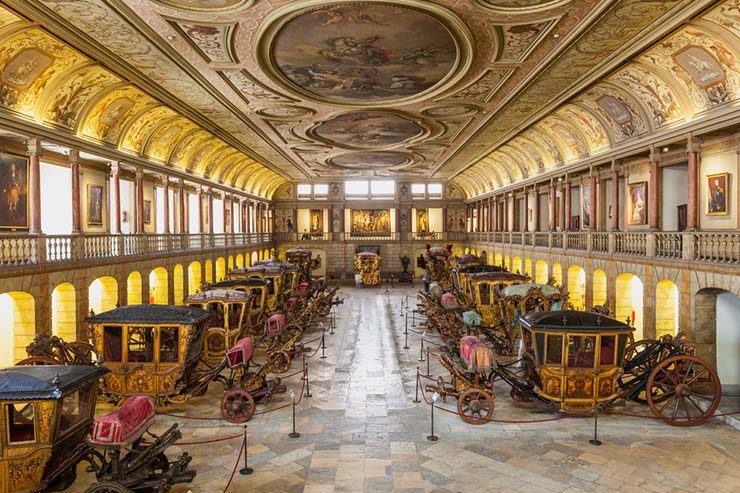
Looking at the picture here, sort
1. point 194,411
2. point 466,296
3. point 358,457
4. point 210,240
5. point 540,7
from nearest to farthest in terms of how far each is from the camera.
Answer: point 358,457 → point 540,7 → point 194,411 → point 466,296 → point 210,240

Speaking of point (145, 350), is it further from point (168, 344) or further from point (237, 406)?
point (237, 406)

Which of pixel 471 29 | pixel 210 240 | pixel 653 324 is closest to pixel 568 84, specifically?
Result: pixel 471 29

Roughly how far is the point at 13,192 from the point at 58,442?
10465mm

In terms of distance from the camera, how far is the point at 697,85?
1290 centimetres

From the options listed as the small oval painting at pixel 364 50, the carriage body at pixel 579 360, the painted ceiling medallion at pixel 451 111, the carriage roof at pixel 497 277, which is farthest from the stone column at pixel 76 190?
the carriage body at pixel 579 360

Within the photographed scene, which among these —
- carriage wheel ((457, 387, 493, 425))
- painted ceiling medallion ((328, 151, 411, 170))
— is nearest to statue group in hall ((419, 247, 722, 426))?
carriage wheel ((457, 387, 493, 425))

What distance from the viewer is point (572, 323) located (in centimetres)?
1035

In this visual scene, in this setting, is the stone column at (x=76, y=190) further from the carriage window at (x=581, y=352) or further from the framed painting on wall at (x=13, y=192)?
the carriage window at (x=581, y=352)

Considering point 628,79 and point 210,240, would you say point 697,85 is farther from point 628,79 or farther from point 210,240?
point 210,240

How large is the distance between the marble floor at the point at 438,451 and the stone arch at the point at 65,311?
205 inches

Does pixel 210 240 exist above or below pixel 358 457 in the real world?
above

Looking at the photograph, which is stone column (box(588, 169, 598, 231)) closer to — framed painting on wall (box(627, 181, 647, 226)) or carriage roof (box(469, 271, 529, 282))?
framed painting on wall (box(627, 181, 647, 226))

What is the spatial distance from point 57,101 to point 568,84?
48.5ft

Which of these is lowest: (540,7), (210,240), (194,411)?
(194,411)
